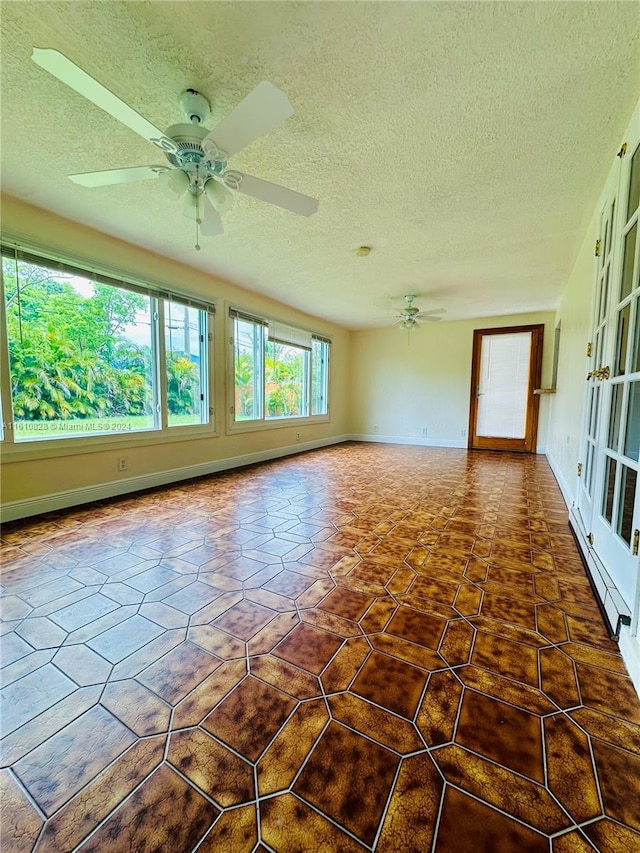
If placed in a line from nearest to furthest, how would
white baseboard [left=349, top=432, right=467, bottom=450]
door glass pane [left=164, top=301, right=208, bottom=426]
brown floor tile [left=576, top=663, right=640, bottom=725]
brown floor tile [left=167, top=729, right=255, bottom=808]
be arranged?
brown floor tile [left=167, top=729, right=255, bottom=808], brown floor tile [left=576, top=663, right=640, bottom=725], door glass pane [left=164, top=301, right=208, bottom=426], white baseboard [left=349, top=432, right=467, bottom=450]

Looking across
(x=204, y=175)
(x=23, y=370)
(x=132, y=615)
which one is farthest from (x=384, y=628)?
(x=23, y=370)

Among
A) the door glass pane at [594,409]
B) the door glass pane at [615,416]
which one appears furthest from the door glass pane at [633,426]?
the door glass pane at [594,409]

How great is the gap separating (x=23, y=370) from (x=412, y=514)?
343 cm

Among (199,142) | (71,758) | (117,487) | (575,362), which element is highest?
(199,142)

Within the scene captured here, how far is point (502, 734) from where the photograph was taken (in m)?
1.05

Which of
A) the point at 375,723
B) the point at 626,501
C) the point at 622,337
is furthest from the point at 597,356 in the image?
the point at 375,723

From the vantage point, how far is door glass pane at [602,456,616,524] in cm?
180

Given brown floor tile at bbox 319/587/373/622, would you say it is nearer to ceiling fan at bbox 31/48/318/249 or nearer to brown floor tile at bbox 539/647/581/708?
brown floor tile at bbox 539/647/581/708

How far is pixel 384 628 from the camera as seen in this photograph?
1.52 metres

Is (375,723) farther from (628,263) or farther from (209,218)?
(209,218)

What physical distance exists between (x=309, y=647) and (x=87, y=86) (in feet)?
7.61

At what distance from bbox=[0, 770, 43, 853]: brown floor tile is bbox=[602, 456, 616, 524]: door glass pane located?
2.45 metres

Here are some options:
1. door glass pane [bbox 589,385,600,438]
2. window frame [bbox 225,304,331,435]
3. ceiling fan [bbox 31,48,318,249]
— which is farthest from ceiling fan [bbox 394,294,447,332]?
ceiling fan [bbox 31,48,318,249]

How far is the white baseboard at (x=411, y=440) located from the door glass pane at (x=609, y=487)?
4859 millimetres
